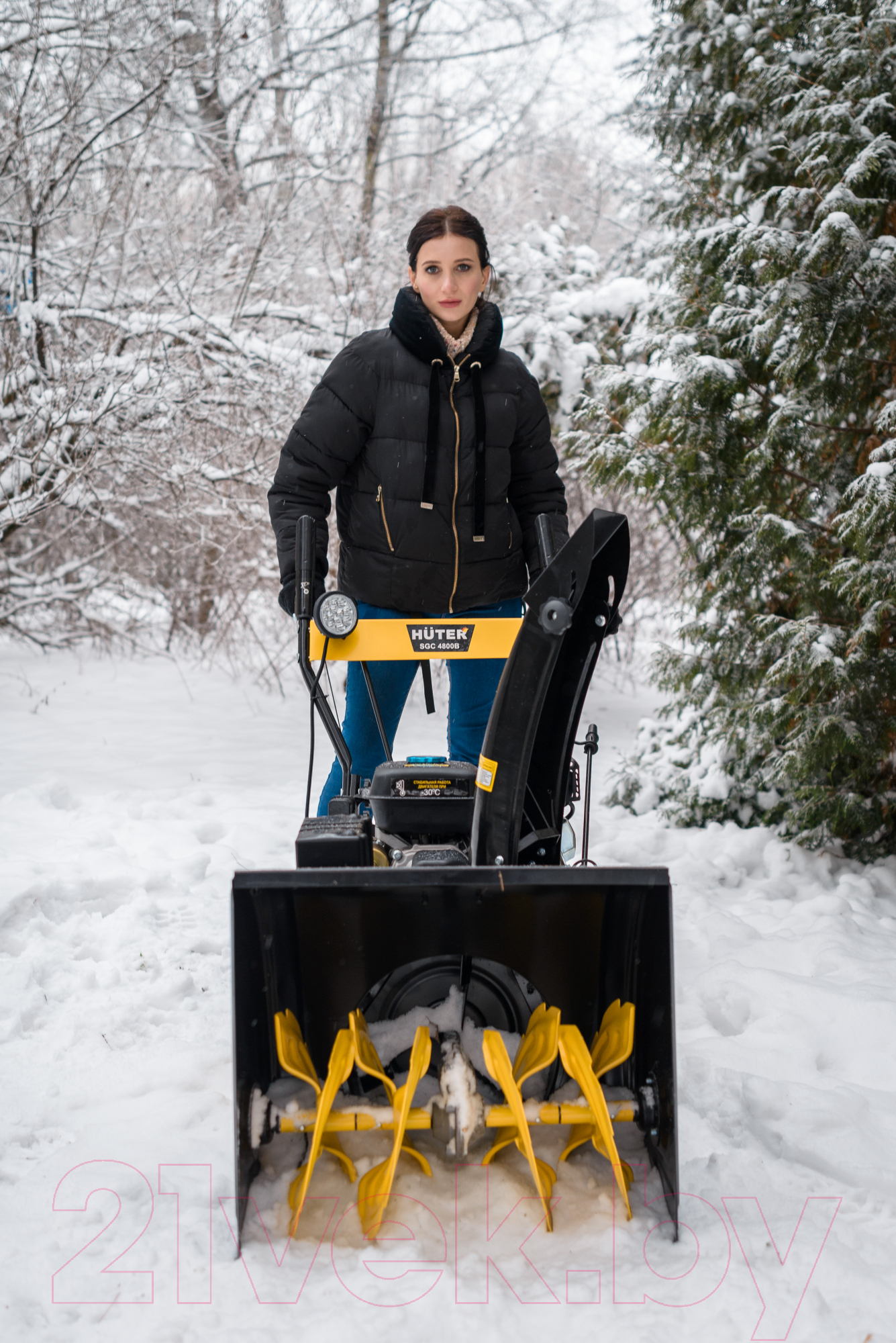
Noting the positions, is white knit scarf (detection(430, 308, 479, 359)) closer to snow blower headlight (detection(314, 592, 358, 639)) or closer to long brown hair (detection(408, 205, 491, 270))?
long brown hair (detection(408, 205, 491, 270))

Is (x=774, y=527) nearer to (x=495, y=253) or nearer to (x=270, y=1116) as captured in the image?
(x=270, y=1116)

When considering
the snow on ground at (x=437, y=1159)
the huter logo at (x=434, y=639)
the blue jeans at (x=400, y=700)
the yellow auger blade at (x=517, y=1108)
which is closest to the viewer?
the snow on ground at (x=437, y=1159)

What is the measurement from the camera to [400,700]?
2.89 metres

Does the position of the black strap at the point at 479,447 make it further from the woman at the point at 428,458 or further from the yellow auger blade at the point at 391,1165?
the yellow auger blade at the point at 391,1165

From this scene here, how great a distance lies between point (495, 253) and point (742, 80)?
3.03 meters

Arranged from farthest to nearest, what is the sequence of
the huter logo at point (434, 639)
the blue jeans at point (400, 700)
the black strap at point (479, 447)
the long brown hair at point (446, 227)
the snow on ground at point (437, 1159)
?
the blue jeans at point (400, 700) < the black strap at point (479, 447) < the long brown hair at point (446, 227) < the huter logo at point (434, 639) < the snow on ground at point (437, 1159)

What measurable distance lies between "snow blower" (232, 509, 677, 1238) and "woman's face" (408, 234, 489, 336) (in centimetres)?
96

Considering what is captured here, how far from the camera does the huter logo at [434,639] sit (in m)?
2.43

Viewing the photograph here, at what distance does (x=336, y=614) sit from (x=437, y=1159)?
1.20 meters

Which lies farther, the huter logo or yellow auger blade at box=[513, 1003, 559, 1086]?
the huter logo

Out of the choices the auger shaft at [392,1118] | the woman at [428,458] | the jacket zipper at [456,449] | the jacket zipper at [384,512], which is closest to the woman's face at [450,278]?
the woman at [428,458]

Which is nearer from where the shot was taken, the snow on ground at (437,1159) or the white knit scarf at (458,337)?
the snow on ground at (437,1159)

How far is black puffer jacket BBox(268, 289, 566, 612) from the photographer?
8.56ft

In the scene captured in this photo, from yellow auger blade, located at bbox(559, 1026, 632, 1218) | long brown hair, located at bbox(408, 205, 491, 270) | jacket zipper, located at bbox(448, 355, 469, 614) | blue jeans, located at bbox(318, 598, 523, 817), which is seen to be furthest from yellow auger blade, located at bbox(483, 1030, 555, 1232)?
long brown hair, located at bbox(408, 205, 491, 270)
